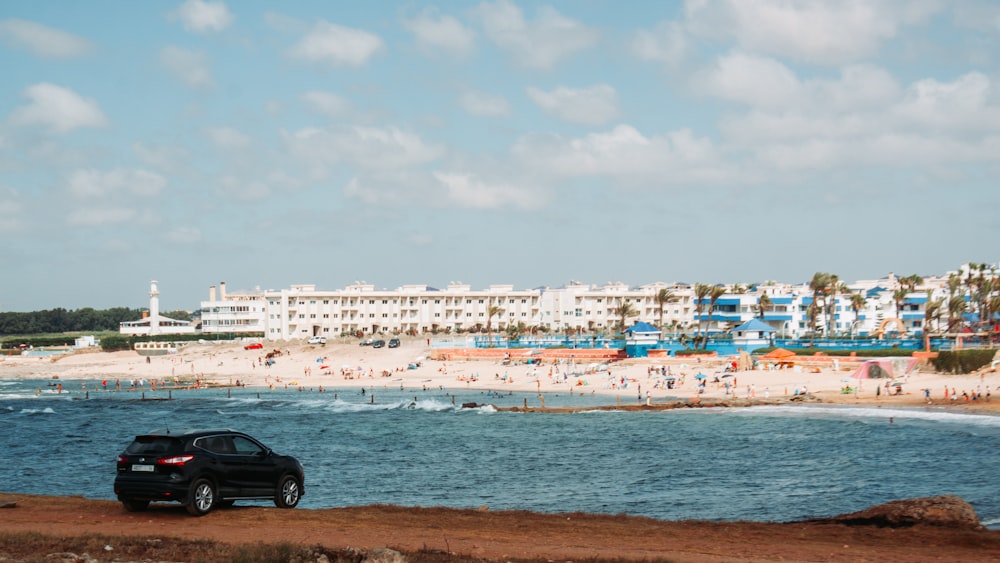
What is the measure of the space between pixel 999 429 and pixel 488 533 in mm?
36588

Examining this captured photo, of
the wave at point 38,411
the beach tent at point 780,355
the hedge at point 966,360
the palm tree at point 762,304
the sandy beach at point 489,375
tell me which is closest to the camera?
the sandy beach at point 489,375

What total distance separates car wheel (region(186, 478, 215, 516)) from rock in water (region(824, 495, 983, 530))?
38.9 feet

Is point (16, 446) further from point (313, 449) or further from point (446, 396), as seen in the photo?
point (446, 396)

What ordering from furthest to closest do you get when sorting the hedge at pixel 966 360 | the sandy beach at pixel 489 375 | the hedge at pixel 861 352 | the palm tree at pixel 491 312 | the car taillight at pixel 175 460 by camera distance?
the palm tree at pixel 491 312, the hedge at pixel 861 352, the hedge at pixel 966 360, the sandy beach at pixel 489 375, the car taillight at pixel 175 460

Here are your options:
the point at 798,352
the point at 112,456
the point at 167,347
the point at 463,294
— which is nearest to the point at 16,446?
the point at 112,456

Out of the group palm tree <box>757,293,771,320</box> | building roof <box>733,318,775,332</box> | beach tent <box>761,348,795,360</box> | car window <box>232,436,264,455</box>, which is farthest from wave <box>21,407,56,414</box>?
palm tree <box>757,293,771,320</box>

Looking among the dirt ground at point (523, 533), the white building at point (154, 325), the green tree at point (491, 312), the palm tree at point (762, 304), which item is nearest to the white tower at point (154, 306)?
the white building at point (154, 325)

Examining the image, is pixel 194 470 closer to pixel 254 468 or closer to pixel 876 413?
pixel 254 468

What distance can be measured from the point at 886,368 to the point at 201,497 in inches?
2490

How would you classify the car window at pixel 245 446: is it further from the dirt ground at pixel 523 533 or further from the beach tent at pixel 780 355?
the beach tent at pixel 780 355

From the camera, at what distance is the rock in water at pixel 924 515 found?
16.8 metres

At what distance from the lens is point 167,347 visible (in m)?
146

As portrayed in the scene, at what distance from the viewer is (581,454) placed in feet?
131

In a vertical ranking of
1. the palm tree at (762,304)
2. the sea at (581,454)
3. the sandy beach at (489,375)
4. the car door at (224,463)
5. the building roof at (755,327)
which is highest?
the palm tree at (762,304)
